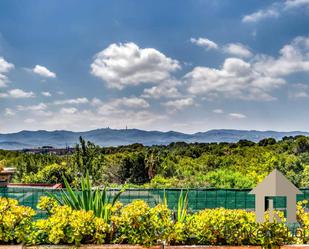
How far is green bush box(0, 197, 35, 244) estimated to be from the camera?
3049 mm

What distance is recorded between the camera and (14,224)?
307 cm

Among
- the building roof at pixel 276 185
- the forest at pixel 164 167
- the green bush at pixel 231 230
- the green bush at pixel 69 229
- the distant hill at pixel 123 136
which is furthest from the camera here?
the distant hill at pixel 123 136

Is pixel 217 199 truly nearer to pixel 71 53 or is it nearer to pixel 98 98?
pixel 71 53

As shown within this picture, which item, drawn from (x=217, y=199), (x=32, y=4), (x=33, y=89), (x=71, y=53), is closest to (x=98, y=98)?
(x=33, y=89)

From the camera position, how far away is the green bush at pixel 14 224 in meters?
3.05

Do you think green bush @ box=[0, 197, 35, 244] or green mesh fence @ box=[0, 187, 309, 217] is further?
green mesh fence @ box=[0, 187, 309, 217]

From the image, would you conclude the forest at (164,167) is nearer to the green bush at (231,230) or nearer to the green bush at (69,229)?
the green bush at (231,230)

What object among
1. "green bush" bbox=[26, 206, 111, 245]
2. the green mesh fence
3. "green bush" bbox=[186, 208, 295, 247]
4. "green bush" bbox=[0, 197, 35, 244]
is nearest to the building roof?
"green bush" bbox=[186, 208, 295, 247]

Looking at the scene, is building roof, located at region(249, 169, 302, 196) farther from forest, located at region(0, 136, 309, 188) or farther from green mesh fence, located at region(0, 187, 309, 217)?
forest, located at region(0, 136, 309, 188)

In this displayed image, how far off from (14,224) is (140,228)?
0.88m

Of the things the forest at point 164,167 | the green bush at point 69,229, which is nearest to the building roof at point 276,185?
the green bush at point 69,229

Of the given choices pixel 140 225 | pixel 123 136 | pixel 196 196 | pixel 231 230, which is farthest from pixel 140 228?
pixel 123 136

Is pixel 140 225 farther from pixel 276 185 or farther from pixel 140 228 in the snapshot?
pixel 276 185

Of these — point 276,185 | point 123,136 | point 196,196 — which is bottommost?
point 196,196
